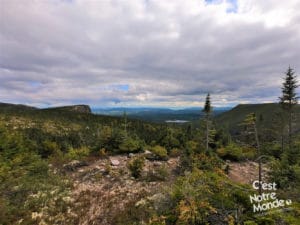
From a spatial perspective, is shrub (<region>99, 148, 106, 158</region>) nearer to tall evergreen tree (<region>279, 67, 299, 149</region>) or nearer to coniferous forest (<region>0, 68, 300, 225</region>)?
coniferous forest (<region>0, 68, 300, 225</region>)

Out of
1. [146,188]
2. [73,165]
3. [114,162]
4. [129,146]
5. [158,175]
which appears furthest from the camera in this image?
[129,146]

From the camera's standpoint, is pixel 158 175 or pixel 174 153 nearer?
pixel 158 175

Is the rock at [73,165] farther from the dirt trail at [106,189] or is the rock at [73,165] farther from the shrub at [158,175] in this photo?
the shrub at [158,175]

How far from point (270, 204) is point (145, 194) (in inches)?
188

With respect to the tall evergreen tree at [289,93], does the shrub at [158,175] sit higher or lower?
lower

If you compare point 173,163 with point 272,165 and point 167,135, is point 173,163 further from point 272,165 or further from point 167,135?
point 272,165

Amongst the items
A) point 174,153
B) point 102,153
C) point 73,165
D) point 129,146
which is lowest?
point 73,165

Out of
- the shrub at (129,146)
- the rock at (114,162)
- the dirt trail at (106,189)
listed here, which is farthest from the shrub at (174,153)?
the rock at (114,162)

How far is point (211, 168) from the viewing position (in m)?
10.7

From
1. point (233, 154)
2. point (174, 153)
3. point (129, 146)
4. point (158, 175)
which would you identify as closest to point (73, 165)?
point (129, 146)

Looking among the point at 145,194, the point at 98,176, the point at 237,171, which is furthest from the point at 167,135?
the point at 145,194

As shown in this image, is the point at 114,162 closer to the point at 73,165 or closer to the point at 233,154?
the point at 73,165

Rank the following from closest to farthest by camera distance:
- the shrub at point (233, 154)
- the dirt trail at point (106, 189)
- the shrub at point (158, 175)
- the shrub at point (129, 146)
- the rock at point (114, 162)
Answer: the dirt trail at point (106, 189) → the shrub at point (158, 175) → the rock at point (114, 162) → the shrub at point (233, 154) → the shrub at point (129, 146)

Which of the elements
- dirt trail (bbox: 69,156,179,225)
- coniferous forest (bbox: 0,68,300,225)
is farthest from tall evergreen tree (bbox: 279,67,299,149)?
dirt trail (bbox: 69,156,179,225)
